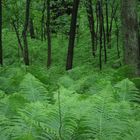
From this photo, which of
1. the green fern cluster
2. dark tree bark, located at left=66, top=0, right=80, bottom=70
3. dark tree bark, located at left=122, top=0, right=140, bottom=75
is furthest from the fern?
dark tree bark, located at left=66, top=0, right=80, bottom=70

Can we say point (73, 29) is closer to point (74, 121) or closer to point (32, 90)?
point (32, 90)

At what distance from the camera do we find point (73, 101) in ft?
16.3

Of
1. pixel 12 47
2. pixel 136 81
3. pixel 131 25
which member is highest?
pixel 131 25

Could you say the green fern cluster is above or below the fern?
above

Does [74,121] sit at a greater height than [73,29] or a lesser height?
greater

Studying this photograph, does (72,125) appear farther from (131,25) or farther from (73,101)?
(131,25)

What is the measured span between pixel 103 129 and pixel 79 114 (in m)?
0.33

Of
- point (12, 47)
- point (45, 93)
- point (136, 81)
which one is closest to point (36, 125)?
point (45, 93)

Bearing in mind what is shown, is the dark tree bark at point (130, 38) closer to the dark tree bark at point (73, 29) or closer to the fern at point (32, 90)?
the fern at point (32, 90)

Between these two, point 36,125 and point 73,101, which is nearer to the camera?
point 36,125

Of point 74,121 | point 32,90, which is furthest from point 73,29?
point 74,121

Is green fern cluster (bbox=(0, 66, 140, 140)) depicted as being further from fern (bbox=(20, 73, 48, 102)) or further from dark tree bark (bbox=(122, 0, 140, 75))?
dark tree bark (bbox=(122, 0, 140, 75))

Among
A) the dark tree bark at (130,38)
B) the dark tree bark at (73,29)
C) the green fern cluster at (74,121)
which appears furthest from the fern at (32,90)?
the dark tree bark at (73,29)

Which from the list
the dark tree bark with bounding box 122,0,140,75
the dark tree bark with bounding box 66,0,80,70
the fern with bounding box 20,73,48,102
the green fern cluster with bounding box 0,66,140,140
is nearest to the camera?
the green fern cluster with bounding box 0,66,140,140
